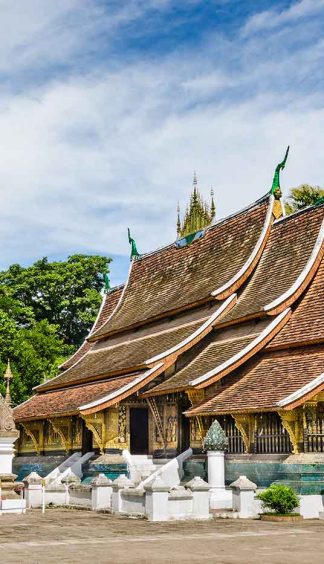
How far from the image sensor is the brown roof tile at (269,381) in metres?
16.2

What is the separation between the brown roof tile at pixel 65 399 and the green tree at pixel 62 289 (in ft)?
67.1

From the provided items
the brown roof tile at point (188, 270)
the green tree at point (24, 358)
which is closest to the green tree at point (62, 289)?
the green tree at point (24, 358)

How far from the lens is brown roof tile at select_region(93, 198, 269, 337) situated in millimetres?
23188

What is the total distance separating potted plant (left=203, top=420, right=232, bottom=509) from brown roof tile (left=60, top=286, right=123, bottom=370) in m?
13.9

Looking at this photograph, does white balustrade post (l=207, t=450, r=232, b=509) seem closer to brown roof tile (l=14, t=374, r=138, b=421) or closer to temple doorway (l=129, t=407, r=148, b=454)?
brown roof tile (l=14, t=374, r=138, b=421)

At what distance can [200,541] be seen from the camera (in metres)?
11.6

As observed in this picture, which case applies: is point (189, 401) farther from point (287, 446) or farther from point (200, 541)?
point (200, 541)

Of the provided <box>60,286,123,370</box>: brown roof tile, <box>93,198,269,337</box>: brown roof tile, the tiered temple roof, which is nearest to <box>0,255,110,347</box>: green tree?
<box>60,286,123,370</box>: brown roof tile

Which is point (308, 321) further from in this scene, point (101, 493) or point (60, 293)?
point (60, 293)

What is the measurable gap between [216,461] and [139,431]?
18.8ft

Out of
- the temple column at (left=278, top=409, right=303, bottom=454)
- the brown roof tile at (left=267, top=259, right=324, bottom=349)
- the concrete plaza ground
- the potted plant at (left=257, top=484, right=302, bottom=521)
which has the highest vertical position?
the brown roof tile at (left=267, top=259, right=324, bottom=349)

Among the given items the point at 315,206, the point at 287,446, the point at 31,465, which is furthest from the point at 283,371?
the point at 31,465

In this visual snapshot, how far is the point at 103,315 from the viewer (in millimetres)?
31688

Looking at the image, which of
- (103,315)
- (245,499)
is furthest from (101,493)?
(103,315)
